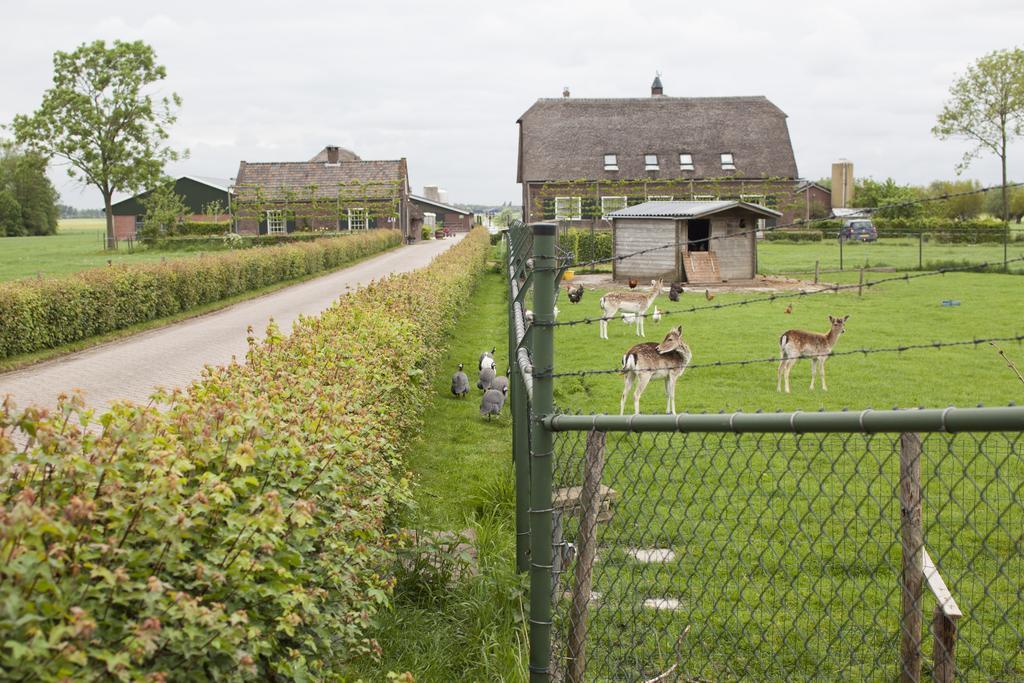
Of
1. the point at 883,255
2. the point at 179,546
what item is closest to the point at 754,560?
the point at 179,546

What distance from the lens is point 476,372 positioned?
52.4ft

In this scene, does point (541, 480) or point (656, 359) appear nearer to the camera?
point (541, 480)

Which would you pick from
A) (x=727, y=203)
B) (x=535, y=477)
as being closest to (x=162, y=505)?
(x=535, y=477)

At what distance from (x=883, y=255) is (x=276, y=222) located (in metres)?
38.2

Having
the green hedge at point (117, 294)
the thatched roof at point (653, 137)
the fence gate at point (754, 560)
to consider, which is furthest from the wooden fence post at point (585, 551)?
the thatched roof at point (653, 137)

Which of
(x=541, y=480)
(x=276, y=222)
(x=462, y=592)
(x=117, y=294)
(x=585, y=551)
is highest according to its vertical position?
(x=276, y=222)

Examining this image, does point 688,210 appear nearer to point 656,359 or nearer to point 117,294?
point 117,294

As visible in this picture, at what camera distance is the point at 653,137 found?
56.0 m

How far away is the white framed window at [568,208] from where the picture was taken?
50250 millimetres

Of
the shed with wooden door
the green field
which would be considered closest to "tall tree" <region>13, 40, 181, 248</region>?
the green field

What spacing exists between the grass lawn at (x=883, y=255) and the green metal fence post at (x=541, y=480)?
3049cm

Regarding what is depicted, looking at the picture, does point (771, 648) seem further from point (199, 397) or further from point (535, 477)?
point (199, 397)

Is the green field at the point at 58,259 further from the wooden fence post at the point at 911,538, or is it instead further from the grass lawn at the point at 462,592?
the wooden fence post at the point at 911,538

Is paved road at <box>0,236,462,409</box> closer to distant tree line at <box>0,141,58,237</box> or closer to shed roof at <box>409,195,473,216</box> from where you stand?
shed roof at <box>409,195,473,216</box>
